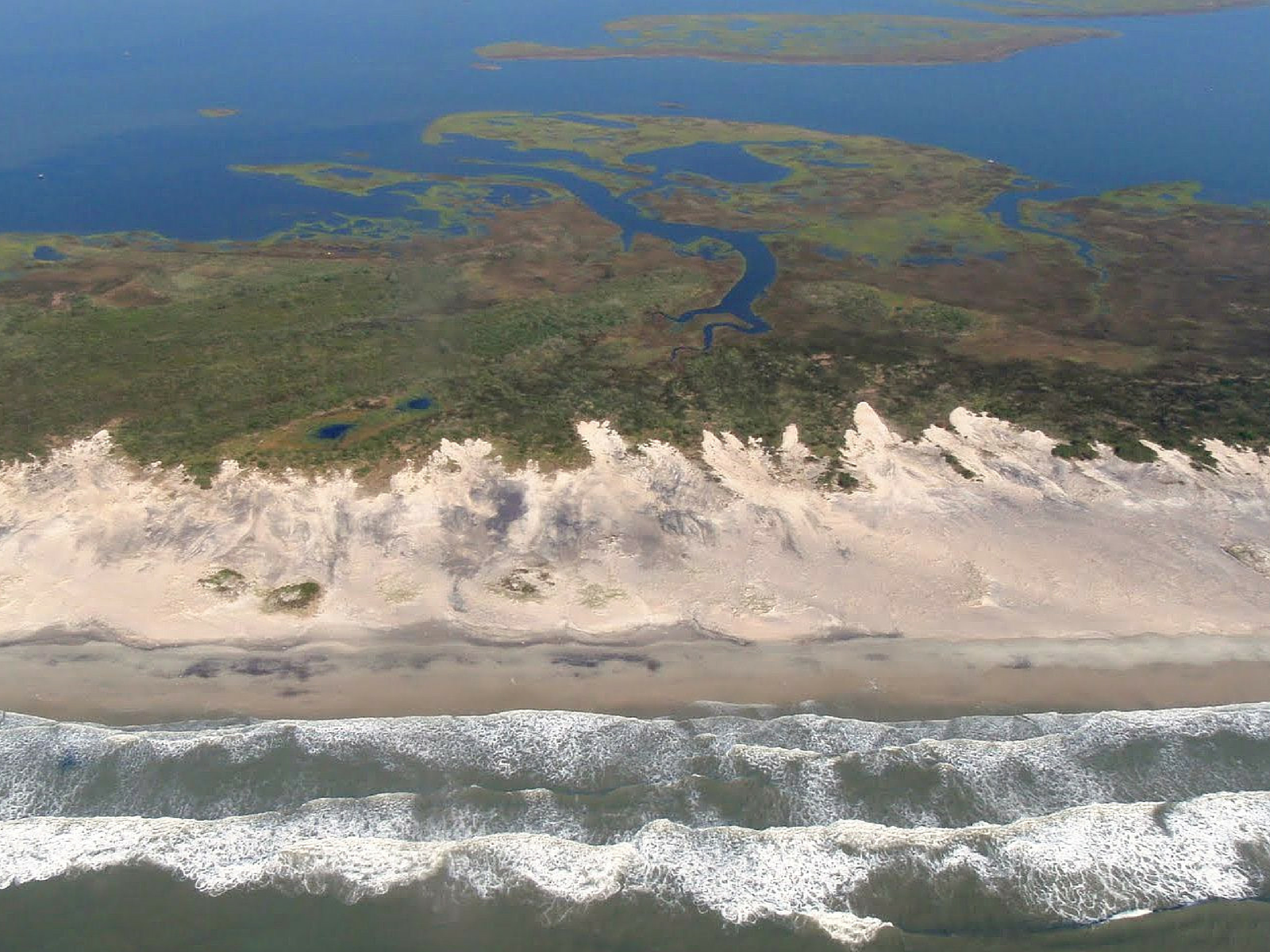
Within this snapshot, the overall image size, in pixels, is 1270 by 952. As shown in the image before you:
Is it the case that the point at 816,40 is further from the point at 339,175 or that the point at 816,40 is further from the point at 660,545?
the point at 660,545

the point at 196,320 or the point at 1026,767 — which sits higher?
the point at 196,320

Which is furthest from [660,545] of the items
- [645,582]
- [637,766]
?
[637,766]

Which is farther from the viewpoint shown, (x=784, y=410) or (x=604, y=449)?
(x=784, y=410)

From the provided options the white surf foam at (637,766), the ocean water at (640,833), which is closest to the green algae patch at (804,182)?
the white surf foam at (637,766)

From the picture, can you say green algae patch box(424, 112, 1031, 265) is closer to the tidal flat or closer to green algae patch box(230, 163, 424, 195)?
the tidal flat

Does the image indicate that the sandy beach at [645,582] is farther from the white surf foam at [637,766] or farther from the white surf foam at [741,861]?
the white surf foam at [741,861]

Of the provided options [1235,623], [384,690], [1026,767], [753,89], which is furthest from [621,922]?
[753,89]

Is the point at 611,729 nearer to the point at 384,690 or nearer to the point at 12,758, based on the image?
the point at 384,690
